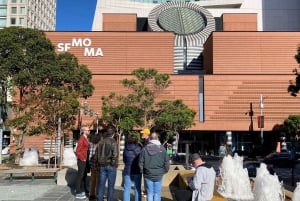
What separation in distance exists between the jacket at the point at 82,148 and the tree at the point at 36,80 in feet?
45.4

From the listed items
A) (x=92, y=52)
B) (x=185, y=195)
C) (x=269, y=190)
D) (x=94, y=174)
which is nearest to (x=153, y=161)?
(x=185, y=195)

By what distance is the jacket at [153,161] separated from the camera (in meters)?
8.46

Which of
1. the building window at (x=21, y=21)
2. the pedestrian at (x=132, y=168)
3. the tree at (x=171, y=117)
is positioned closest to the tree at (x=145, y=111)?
the tree at (x=171, y=117)

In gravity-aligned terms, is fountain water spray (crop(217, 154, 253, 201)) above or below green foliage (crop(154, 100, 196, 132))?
below

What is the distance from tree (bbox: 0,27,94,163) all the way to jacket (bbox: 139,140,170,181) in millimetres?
16917

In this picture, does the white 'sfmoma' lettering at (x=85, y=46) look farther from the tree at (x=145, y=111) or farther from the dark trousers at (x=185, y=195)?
the dark trousers at (x=185, y=195)

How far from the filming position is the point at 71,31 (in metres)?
70.4

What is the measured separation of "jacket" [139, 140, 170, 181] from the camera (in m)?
8.46

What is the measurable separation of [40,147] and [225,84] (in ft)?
85.1

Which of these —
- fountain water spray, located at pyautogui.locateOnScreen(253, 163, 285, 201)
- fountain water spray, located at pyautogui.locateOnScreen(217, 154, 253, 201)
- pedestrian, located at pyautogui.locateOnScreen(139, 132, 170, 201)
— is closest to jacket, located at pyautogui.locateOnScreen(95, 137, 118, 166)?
pedestrian, located at pyautogui.locateOnScreen(139, 132, 170, 201)

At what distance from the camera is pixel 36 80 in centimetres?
2845

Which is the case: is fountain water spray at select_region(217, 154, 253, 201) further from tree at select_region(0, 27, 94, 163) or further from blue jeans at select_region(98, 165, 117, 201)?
tree at select_region(0, 27, 94, 163)

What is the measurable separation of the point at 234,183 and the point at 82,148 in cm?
383

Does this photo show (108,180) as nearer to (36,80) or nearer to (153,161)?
(153,161)
